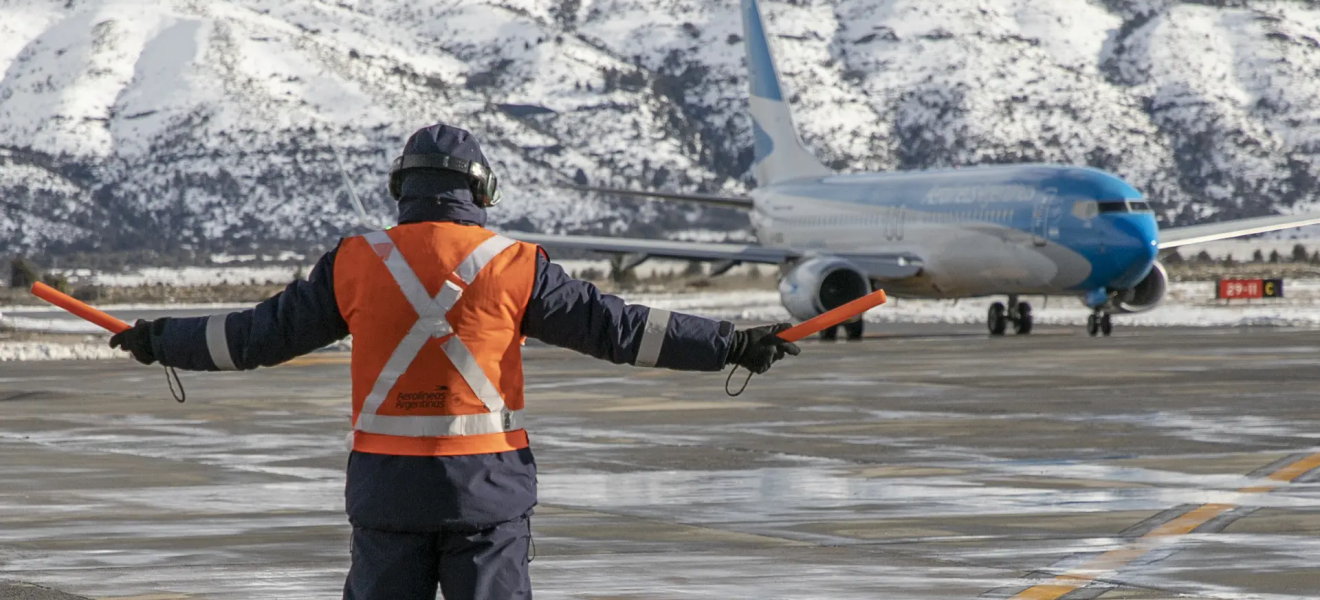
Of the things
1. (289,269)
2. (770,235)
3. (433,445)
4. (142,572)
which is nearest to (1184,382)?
(142,572)

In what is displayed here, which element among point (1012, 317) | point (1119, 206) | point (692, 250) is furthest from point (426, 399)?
point (692, 250)

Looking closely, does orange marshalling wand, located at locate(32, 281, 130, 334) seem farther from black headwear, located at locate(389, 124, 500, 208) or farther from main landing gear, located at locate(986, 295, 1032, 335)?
main landing gear, located at locate(986, 295, 1032, 335)

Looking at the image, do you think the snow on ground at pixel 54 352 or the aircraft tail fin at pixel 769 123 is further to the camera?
the aircraft tail fin at pixel 769 123

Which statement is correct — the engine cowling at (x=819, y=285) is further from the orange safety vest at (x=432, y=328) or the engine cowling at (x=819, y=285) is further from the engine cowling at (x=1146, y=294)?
the orange safety vest at (x=432, y=328)

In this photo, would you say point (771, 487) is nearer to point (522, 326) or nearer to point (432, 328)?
point (522, 326)

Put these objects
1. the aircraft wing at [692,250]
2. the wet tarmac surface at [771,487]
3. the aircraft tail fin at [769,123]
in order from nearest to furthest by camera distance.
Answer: the wet tarmac surface at [771,487] < the aircraft wing at [692,250] < the aircraft tail fin at [769,123]

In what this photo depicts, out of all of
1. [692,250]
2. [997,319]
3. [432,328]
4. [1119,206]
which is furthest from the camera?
[692,250]

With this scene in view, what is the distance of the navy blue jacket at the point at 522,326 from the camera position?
20.7 feet

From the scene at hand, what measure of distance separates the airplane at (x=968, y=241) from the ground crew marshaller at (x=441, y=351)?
26887 millimetres

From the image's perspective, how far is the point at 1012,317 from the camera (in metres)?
38.8

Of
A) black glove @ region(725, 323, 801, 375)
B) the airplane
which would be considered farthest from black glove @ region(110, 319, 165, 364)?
the airplane

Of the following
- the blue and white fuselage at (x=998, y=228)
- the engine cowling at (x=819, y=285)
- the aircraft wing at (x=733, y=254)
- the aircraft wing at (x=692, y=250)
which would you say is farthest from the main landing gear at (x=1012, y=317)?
the aircraft wing at (x=692, y=250)

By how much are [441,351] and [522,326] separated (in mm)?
256

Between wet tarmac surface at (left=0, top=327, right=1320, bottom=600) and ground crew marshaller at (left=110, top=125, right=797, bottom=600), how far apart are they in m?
3.18
